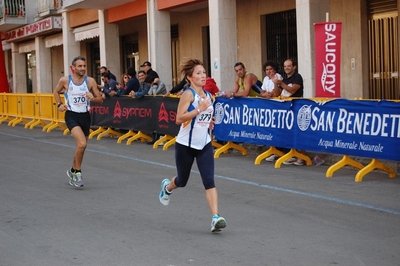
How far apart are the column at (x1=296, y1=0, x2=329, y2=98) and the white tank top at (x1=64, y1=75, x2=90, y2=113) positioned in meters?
7.44

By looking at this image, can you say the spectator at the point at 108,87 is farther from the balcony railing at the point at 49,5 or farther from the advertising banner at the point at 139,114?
the balcony railing at the point at 49,5

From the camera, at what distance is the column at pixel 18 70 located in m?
45.2

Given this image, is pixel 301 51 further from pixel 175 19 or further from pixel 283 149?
pixel 175 19

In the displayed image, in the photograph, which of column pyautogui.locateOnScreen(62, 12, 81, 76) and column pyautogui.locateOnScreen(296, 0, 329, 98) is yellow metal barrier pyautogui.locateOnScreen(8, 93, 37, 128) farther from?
column pyautogui.locateOnScreen(296, 0, 329, 98)

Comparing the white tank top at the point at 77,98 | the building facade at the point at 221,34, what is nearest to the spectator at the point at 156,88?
the building facade at the point at 221,34

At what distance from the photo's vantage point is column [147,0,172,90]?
25.5m

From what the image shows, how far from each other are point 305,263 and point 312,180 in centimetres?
526

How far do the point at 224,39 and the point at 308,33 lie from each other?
4.38 metres

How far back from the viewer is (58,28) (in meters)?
35.0

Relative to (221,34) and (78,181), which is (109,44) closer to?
(221,34)

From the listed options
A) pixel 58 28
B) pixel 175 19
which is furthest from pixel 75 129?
pixel 58 28

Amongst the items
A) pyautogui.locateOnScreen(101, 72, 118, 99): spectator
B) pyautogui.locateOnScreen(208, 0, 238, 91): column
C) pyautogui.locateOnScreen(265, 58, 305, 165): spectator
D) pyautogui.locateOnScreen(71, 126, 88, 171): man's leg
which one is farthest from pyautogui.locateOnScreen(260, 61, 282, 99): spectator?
pyautogui.locateOnScreen(208, 0, 238, 91): column

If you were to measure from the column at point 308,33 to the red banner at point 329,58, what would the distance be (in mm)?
4406

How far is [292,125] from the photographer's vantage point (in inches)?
523
